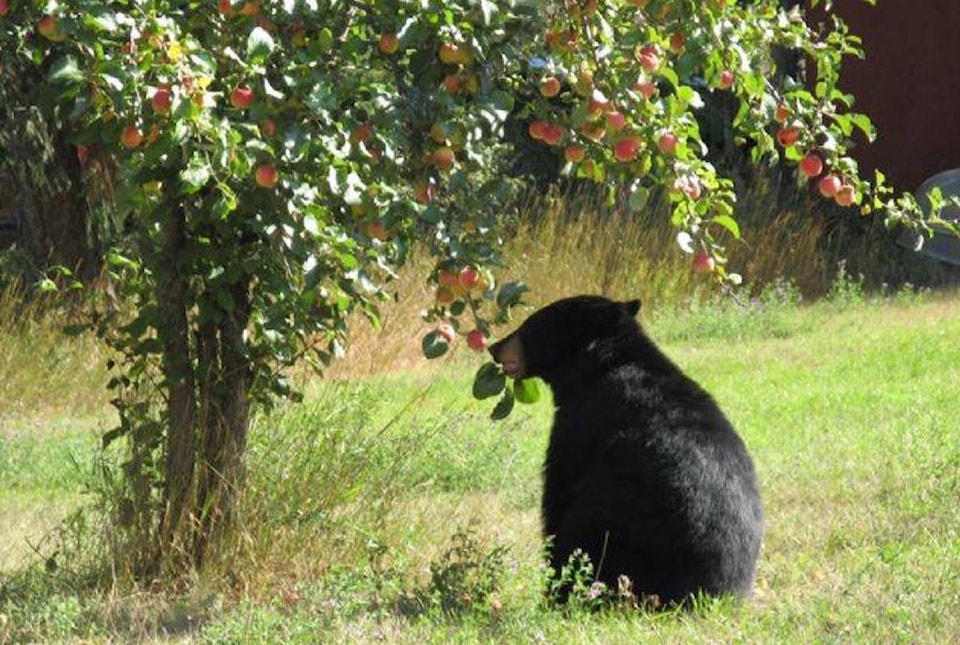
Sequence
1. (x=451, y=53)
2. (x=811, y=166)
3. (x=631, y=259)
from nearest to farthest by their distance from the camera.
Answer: (x=451, y=53) → (x=811, y=166) → (x=631, y=259)

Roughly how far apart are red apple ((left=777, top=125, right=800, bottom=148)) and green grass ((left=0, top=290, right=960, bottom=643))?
5.26 feet

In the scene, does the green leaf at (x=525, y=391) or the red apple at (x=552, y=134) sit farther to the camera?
the green leaf at (x=525, y=391)

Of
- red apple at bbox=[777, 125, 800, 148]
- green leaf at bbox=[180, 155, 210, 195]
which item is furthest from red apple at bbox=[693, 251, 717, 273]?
green leaf at bbox=[180, 155, 210, 195]

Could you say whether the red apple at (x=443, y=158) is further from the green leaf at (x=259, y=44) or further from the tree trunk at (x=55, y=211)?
the tree trunk at (x=55, y=211)

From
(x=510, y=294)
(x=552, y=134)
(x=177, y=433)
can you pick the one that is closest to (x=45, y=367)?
(x=177, y=433)

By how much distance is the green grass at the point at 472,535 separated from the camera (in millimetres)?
6156

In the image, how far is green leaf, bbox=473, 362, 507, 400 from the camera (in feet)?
19.6

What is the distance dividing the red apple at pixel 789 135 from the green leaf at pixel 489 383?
1207mm

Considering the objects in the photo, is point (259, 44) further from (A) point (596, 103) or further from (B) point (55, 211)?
(B) point (55, 211)

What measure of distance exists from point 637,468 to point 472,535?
1584 mm

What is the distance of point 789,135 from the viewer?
19.3 ft

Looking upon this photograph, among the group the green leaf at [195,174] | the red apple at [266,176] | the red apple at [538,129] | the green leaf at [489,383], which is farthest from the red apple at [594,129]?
the green leaf at [195,174]

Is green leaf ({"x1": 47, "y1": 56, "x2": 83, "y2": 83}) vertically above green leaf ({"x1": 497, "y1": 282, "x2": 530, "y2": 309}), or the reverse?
green leaf ({"x1": 47, "y1": 56, "x2": 83, "y2": 83})

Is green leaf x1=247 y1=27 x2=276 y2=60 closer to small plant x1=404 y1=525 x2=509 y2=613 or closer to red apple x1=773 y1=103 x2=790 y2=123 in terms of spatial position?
red apple x1=773 y1=103 x2=790 y2=123
